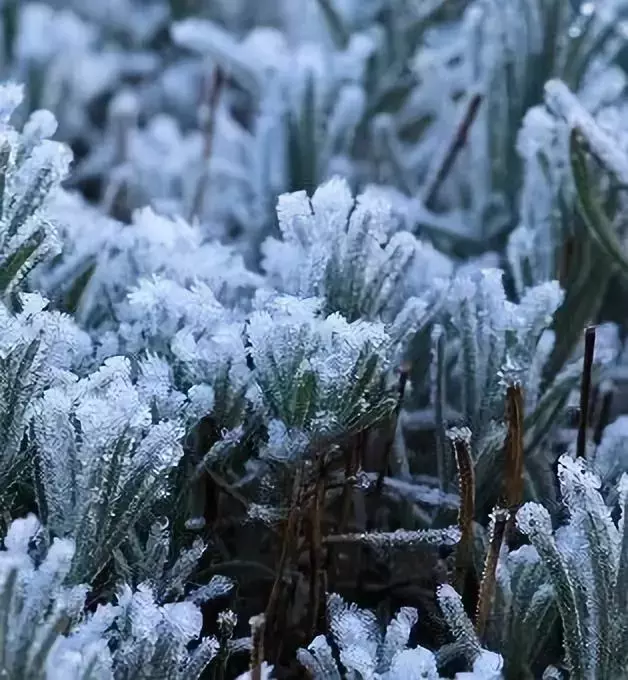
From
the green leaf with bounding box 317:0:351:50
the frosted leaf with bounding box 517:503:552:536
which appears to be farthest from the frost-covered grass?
the green leaf with bounding box 317:0:351:50

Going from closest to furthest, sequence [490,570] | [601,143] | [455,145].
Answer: [490,570] → [601,143] → [455,145]

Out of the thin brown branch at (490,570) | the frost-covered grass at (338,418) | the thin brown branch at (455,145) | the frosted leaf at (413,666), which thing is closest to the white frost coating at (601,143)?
the frost-covered grass at (338,418)

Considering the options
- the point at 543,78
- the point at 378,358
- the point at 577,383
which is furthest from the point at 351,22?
the point at 378,358

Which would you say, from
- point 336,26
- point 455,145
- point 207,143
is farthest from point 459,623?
point 336,26

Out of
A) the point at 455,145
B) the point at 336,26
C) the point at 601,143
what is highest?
the point at 336,26

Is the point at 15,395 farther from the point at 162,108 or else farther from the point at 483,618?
the point at 162,108

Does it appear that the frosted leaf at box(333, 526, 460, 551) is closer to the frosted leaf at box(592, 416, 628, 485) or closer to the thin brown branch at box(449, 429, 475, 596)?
the thin brown branch at box(449, 429, 475, 596)

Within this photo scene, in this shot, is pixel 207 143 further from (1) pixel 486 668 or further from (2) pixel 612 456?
(1) pixel 486 668
